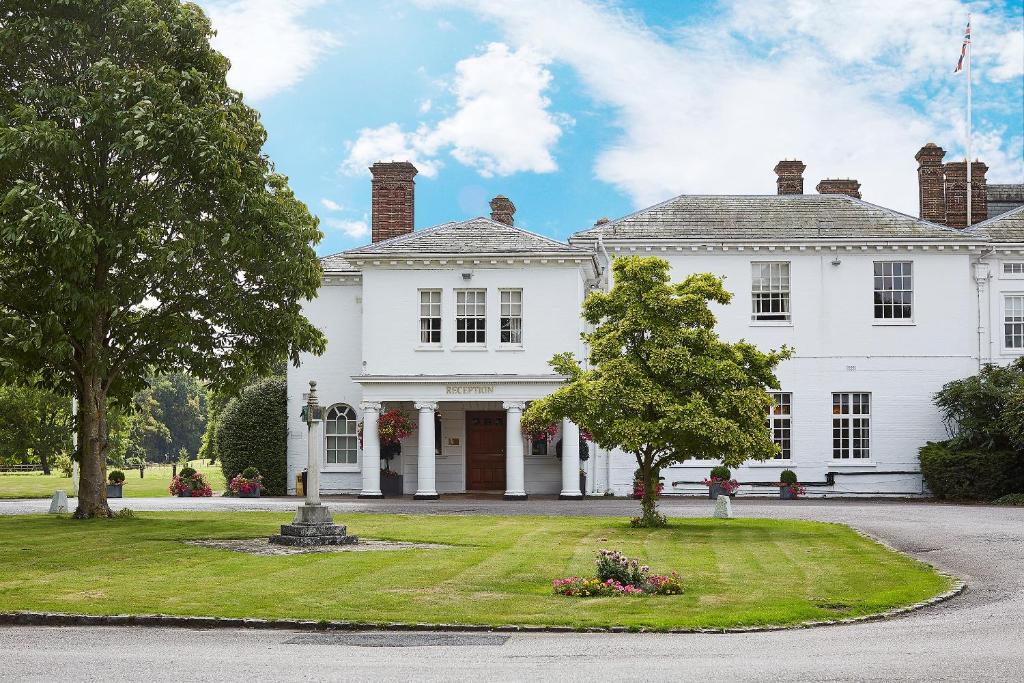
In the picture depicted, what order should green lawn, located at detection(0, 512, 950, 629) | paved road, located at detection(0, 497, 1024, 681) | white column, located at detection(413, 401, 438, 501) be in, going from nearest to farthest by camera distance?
1. paved road, located at detection(0, 497, 1024, 681)
2. green lawn, located at detection(0, 512, 950, 629)
3. white column, located at detection(413, 401, 438, 501)

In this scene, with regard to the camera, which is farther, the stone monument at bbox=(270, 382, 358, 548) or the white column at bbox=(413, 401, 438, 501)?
the white column at bbox=(413, 401, 438, 501)

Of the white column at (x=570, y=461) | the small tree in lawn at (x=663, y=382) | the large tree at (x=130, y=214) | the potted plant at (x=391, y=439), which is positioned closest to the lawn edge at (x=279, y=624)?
the small tree in lawn at (x=663, y=382)

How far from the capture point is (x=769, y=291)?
37.7 metres

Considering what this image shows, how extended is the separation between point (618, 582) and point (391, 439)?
21548 mm

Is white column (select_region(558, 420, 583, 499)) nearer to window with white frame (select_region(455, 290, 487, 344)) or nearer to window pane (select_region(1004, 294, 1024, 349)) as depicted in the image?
window with white frame (select_region(455, 290, 487, 344))

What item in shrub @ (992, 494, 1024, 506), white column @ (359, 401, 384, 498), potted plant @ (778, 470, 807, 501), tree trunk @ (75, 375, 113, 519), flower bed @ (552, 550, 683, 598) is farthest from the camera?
potted plant @ (778, 470, 807, 501)

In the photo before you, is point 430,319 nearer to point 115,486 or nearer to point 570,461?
point 570,461

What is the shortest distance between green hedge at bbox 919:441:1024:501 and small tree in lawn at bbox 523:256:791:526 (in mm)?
13448

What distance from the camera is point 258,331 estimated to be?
87.9ft

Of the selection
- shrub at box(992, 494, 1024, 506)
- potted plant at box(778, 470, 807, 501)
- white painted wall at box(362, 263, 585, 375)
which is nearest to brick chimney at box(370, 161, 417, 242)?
white painted wall at box(362, 263, 585, 375)

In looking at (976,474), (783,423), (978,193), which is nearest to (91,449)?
(783,423)

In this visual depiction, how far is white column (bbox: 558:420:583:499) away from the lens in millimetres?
35000

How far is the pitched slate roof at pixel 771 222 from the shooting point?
1490 inches

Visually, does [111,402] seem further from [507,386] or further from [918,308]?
[918,308]
